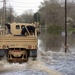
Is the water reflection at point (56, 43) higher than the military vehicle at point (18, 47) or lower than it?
lower

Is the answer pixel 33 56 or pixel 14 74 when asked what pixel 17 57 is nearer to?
pixel 33 56

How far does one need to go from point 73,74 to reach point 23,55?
18.5 ft

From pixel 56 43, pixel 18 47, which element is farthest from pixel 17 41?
pixel 56 43

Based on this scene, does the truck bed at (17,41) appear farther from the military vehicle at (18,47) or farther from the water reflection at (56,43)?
the water reflection at (56,43)

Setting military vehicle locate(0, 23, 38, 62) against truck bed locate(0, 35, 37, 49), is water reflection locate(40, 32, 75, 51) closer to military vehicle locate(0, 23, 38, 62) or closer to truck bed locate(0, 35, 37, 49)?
military vehicle locate(0, 23, 38, 62)

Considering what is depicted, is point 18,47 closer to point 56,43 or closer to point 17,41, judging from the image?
point 17,41

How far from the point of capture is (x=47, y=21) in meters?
108

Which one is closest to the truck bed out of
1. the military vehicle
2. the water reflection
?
the military vehicle

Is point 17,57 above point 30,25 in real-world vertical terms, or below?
below

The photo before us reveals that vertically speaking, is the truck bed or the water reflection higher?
the truck bed

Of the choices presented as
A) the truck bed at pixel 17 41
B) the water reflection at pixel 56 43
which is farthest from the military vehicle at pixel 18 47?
the water reflection at pixel 56 43

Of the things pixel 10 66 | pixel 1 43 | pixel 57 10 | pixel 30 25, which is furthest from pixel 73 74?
pixel 57 10

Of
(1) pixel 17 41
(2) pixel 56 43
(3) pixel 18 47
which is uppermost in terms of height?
(1) pixel 17 41

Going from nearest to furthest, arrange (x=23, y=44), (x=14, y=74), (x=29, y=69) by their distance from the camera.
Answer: (x=14, y=74) → (x=29, y=69) → (x=23, y=44)
